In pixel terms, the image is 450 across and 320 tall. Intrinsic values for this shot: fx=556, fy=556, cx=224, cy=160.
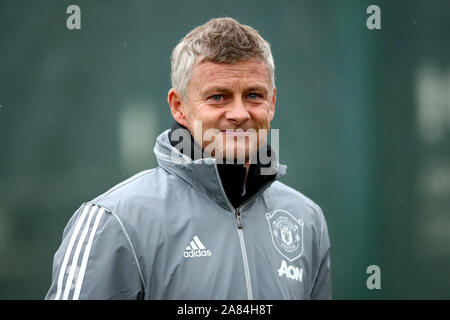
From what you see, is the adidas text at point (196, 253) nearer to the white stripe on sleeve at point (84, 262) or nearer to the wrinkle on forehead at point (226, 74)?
the white stripe on sleeve at point (84, 262)

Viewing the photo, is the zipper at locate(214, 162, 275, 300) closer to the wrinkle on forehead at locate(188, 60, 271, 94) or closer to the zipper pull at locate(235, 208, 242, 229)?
the zipper pull at locate(235, 208, 242, 229)

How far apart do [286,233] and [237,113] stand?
18.0 inches

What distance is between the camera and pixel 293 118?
12.2 ft

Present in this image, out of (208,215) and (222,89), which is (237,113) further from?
(208,215)

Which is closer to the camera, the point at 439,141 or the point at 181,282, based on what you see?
the point at 181,282

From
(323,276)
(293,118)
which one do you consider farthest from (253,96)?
(293,118)

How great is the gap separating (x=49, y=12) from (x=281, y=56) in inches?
60.7

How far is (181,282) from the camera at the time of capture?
1681 millimetres

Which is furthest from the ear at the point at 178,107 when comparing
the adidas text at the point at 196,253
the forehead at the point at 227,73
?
the adidas text at the point at 196,253

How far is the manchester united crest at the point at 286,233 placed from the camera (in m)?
1.89

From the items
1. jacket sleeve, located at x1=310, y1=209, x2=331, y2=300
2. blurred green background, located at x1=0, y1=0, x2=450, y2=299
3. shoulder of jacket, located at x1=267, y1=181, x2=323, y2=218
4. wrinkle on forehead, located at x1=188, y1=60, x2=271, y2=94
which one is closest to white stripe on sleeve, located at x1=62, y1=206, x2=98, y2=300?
wrinkle on forehead, located at x1=188, y1=60, x2=271, y2=94

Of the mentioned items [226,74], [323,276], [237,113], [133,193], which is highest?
[226,74]

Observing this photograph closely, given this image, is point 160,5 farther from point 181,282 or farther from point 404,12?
point 181,282

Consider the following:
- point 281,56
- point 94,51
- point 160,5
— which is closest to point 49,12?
point 94,51
